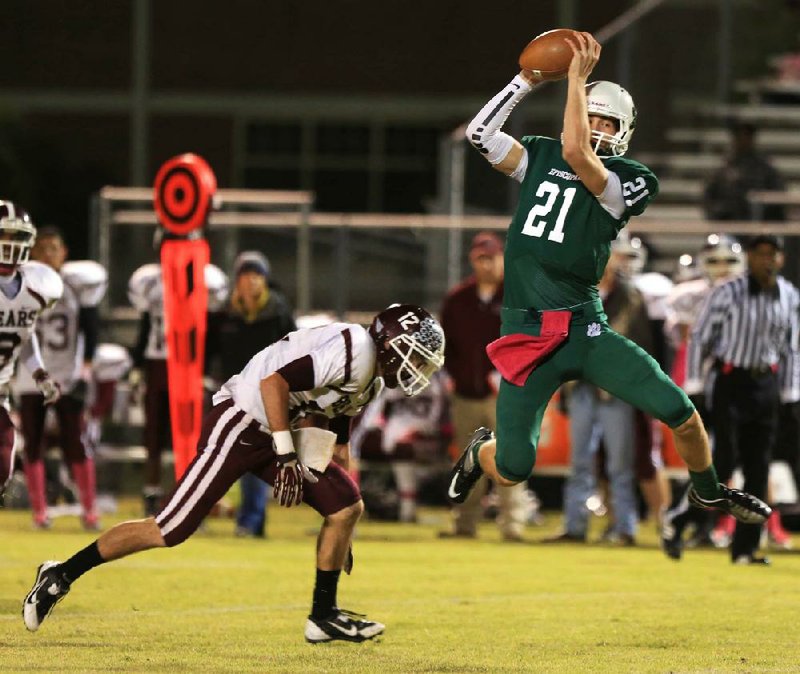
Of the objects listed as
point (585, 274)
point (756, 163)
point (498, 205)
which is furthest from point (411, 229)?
point (585, 274)

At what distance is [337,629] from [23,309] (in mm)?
2803

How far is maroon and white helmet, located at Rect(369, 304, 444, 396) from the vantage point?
291 inches

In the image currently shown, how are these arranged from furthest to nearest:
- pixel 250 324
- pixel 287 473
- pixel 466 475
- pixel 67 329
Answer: pixel 67 329 < pixel 250 324 < pixel 466 475 < pixel 287 473

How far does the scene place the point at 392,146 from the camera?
1066 inches

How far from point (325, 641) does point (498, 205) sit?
794 cm

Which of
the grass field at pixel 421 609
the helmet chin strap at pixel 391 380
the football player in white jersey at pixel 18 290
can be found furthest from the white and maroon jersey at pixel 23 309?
the helmet chin strap at pixel 391 380

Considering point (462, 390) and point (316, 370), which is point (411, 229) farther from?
point (316, 370)

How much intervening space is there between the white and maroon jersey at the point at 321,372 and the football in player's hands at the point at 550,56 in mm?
1347

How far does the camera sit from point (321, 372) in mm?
7305

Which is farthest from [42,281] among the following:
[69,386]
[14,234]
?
[69,386]

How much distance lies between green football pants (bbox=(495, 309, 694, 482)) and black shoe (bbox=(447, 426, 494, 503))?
344 mm

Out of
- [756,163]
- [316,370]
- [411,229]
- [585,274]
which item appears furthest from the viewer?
[756,163]

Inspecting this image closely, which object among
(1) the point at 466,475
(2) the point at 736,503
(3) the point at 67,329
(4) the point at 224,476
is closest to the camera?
(4) the point at 224,476

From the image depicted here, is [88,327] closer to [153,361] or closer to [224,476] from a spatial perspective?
[153,361]
